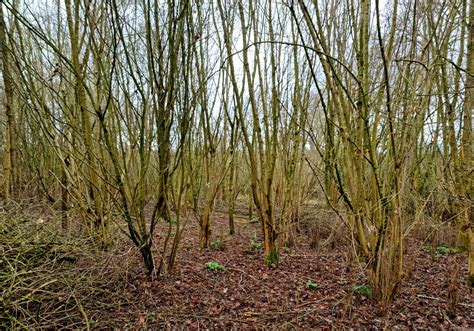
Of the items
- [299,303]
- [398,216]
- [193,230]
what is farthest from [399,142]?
[193,230]

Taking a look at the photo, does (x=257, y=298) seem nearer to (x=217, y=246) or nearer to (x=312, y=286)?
(x=312, y=286)

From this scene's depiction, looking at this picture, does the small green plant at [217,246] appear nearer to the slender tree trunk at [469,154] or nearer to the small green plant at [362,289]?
the small green plant at [362,289]

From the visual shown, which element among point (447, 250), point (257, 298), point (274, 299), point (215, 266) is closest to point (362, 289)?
point (274, 299)

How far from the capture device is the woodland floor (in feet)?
8.77

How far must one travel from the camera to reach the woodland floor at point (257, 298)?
2.67 metres

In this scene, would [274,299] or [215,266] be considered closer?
[274,299]

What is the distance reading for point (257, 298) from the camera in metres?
3.12

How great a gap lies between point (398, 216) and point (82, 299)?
9.23 ft

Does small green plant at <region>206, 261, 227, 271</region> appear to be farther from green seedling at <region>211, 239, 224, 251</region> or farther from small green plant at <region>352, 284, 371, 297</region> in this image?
small green plant at <region>352, 284, 371, 297</region>

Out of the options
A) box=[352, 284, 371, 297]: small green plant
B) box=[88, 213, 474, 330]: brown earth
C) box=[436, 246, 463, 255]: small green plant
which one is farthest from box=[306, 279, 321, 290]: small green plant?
box=[436, 246, 463, 255]: small green plant

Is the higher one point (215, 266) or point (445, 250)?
point (215, 266)

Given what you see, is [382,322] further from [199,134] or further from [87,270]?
[199,134]

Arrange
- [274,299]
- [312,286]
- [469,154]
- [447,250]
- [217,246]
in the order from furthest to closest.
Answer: [447,250], [217,246], [469,154], [312,286], [274,299]

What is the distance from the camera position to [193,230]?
251 inches
